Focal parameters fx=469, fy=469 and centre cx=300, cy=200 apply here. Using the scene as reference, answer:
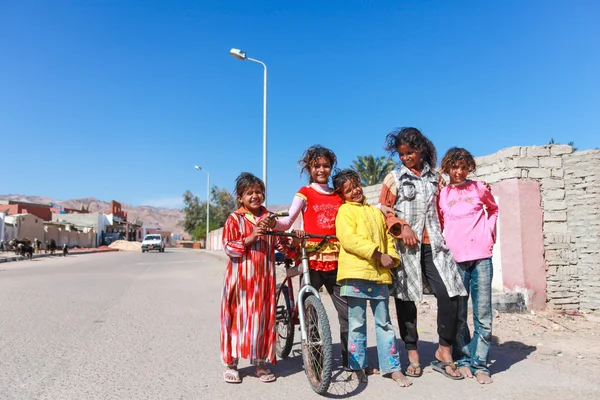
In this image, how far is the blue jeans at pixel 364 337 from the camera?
3508 mm

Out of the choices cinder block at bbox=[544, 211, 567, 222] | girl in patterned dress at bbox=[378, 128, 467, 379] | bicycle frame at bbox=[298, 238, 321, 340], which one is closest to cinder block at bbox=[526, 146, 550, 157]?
cinder block at bbox=[544, 211, 567, 222]

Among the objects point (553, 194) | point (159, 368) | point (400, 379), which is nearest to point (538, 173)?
point (553, 194)

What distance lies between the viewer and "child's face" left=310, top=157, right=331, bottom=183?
3893 mm

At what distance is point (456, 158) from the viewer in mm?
3955

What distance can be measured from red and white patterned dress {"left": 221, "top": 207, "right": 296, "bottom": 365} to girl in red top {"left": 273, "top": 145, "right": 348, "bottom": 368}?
29 cm

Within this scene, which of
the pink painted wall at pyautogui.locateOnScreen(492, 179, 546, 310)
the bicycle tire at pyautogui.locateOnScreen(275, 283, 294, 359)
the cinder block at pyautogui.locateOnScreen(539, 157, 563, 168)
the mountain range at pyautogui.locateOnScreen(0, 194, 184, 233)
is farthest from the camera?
the mountain range at pyautogui.locateOnScreen(0, 194, 184, 233)

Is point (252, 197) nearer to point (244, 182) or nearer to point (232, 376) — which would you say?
point (244, 182)

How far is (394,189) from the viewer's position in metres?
3.83

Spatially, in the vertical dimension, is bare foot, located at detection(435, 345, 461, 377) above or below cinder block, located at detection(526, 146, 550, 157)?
below

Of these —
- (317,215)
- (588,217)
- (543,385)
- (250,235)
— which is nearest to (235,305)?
(250,235)

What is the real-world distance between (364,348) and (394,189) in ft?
4.18

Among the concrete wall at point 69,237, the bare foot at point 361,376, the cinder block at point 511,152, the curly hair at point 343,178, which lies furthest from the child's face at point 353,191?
the concrete wall at point 69,237

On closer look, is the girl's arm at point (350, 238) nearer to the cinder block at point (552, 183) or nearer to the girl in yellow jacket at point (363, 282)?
the girl in yellow jacket at point (363, 282)

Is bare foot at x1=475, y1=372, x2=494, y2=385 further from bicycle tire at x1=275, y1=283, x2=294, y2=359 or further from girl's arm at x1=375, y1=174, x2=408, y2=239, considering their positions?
bicycle tire at x1=275, y1=283, x2=294, y2=359
